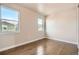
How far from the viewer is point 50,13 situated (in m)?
1.84

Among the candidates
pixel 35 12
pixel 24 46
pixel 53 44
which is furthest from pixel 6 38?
pixel 53 44

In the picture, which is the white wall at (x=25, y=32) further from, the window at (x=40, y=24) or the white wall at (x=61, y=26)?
the white wall at (x=61, y=26)

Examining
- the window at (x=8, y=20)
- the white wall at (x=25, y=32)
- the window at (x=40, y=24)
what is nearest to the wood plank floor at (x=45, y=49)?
the white wall at (x=25, y=32)

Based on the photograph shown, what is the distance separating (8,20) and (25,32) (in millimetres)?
490

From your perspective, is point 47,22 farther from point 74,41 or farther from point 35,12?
point 74,41

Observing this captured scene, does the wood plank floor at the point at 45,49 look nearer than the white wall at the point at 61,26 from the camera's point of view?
Yes

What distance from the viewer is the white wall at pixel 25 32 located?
191 cm

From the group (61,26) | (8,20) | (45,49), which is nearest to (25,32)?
(8,20)

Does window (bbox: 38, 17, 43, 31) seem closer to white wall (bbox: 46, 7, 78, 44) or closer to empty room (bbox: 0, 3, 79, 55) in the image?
empty room (bbox: 0, 3, 79, 55)

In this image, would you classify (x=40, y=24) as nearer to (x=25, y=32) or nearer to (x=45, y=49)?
(x=25, y=32)

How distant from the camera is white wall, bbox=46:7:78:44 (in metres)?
1.87

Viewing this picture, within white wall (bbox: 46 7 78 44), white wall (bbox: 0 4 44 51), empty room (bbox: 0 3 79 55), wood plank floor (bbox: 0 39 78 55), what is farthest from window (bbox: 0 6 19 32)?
white wall (bbox: 46 7 78 44)

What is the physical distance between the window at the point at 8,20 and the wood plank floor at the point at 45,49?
0.46m

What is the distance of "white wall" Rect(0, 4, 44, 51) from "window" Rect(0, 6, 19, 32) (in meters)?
0.13
